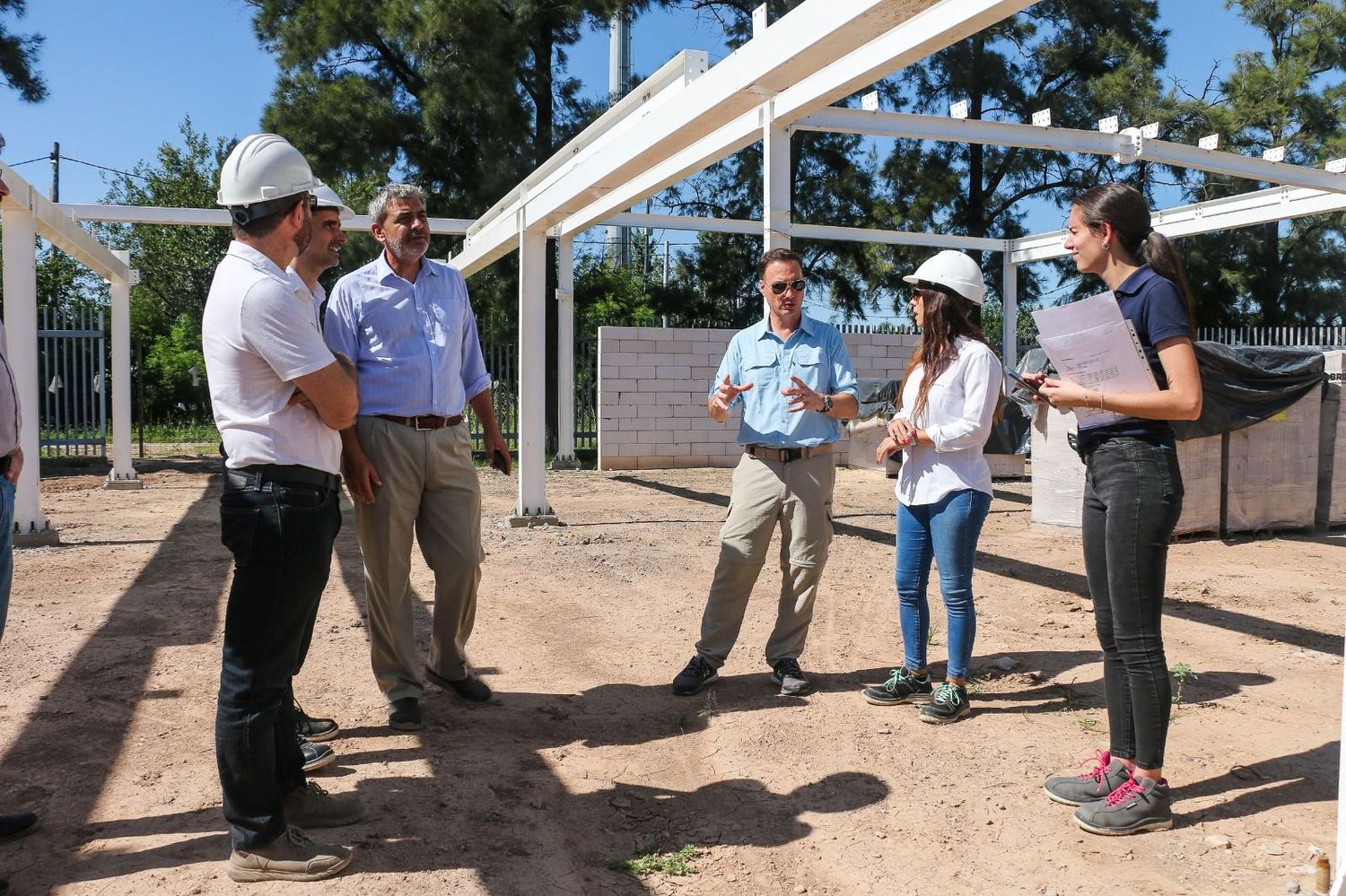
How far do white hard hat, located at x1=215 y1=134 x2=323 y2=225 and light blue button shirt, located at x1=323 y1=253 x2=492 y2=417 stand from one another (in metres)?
1.16

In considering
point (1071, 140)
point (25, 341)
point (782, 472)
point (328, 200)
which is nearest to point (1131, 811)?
point (782, 472)

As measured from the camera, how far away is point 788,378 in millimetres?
4297

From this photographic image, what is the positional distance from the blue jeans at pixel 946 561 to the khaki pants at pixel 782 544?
1.21 feet

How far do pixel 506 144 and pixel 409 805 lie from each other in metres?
16.1

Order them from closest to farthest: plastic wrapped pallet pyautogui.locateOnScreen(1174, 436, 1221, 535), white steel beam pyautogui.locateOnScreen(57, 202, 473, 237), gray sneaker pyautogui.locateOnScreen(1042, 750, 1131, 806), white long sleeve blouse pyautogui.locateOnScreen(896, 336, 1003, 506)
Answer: gray sneaker pyautogui.locateOnScreen(1042, 750, 1131, 806)
white long sleeve blouse pyautogui.locateOnScreen(896, 336, 1003, 506)
plastic wrapped pallet pyautogui.locateOnScreen(1174, 436, 1221, 535)
white steel beam pyautogui.locateOnScreen(57, 202, 473, 237)

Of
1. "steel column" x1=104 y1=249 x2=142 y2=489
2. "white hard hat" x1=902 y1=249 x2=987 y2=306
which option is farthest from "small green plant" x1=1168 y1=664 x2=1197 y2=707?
"steel column" x1=104 y1=249 x2=142 y2=489

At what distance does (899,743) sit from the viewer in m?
3.71

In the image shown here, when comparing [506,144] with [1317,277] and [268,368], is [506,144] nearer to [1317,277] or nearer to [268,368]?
[268,368]

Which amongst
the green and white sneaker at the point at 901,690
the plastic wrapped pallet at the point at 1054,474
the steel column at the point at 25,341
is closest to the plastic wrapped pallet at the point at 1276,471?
the plastic wrapped pallet at the point at 1054,474

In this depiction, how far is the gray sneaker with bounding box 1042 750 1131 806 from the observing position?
122 inches

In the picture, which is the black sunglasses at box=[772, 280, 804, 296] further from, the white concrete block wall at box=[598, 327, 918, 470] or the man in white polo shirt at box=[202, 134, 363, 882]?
the white concrete block wall at box=[598, 327, 918, 470]

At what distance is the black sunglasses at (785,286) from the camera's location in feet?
14.0

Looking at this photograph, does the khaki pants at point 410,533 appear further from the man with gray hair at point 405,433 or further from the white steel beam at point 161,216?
the white steel beam at point 161,216

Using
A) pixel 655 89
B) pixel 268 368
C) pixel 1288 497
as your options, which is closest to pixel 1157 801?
pixel 268 368
